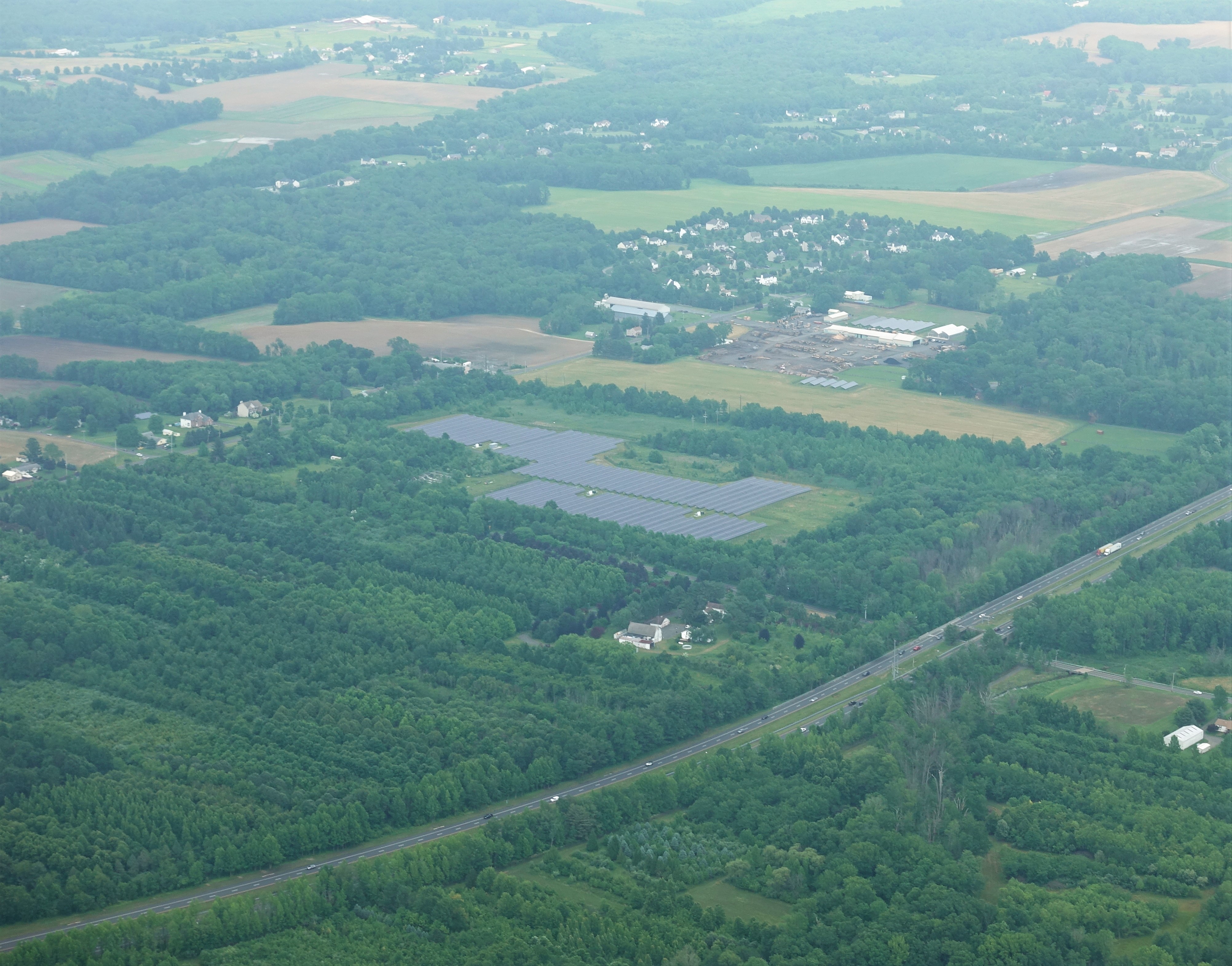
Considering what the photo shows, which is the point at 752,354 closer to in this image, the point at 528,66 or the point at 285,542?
the point at 285,542

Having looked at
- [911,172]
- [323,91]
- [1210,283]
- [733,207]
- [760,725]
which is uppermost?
[323,91]

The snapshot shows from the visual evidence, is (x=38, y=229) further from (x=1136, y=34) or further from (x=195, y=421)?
(x=1136, y=34)

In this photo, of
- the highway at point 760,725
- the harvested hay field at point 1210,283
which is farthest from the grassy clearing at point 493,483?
the harvested hay field at point 1210,283

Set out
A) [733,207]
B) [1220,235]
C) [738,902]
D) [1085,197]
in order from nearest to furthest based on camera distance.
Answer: [738,902]
[1220,235]
[1085,197]
[733,207]

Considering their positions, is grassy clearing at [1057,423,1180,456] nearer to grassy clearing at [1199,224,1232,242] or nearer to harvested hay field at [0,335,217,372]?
grassy clearing at [1199,224,1232,242]

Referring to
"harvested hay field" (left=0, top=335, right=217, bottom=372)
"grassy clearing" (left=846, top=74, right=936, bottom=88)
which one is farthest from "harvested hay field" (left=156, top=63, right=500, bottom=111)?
"harvested hay field" (left=0, top=335, right=217, bottom=372)

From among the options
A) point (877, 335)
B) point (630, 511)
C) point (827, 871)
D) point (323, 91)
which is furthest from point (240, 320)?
point (827, 871)
